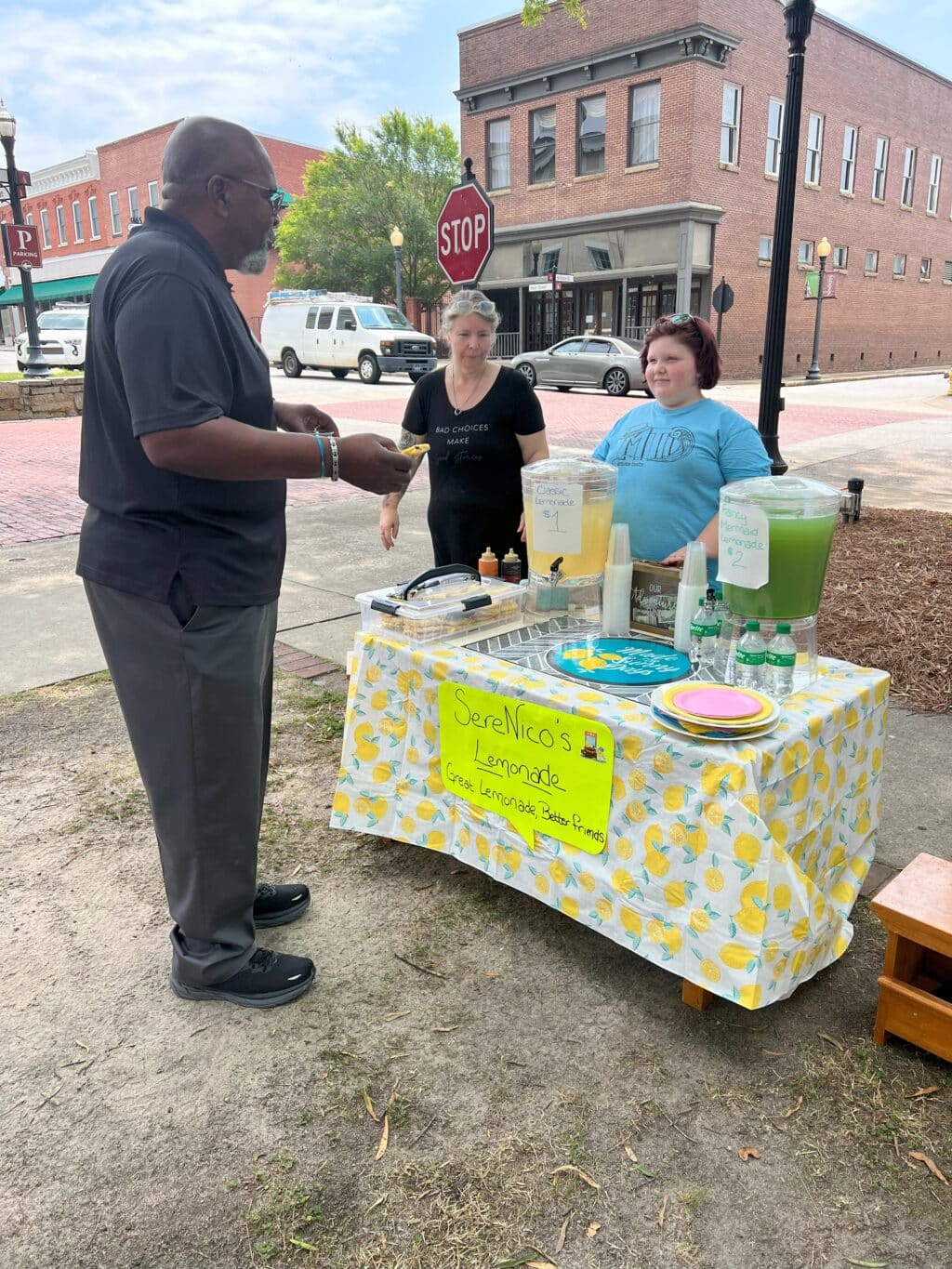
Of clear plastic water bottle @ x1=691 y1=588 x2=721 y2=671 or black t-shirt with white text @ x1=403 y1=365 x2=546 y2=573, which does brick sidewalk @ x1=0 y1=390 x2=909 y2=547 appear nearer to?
black t-shirt with white text @ x1=403 y1=365 x2=546 y2=573

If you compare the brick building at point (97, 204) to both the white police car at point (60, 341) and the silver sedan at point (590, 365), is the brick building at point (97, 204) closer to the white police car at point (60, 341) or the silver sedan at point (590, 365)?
the white police car at point (60, 341)

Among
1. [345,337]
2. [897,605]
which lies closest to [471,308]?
[897,605]

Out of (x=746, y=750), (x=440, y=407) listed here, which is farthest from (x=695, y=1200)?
(x=440, y=407)

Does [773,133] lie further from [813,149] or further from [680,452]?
[680,452]

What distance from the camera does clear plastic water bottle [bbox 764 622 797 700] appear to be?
87.7 inches

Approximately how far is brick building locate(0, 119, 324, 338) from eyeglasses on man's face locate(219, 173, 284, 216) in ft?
136

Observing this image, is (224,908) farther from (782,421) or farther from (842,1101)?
Answer: (782,421)

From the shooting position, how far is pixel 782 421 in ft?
51.7

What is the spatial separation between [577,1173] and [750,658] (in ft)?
3.94

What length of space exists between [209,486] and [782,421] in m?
15.3

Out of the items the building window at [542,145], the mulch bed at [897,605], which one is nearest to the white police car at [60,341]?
the building window at [542,145]

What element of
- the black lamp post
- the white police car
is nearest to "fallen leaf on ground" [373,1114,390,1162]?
Result: the black lamp post

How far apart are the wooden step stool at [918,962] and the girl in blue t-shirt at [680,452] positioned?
3.91 ft

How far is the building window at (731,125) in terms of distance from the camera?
85.9 feet
